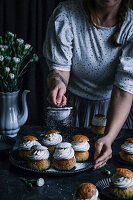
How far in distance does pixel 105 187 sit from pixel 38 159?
1.02 ft

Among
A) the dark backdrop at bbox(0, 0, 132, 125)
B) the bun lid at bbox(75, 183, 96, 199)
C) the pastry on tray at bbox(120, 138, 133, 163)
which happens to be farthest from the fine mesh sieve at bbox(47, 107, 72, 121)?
the dark backdrop at bbox(0, 0, 132, 125)

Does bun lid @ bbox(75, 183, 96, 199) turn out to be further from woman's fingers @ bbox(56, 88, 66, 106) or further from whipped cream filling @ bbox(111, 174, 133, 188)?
woman's fingers @ bbox(56, 88, 66, 106)

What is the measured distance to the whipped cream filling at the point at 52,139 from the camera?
169cm

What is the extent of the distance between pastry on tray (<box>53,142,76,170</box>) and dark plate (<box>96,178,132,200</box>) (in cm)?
18

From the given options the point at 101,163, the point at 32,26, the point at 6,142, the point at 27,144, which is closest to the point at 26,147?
the point at 27,144

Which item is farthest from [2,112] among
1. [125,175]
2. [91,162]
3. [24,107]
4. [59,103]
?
[125,175]

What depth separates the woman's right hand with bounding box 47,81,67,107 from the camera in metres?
1.67

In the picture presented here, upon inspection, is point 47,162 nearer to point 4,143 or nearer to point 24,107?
point 4,143

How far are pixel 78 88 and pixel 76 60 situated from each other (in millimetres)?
218

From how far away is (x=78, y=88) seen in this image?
7.11 feet

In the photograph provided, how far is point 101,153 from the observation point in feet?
4.88

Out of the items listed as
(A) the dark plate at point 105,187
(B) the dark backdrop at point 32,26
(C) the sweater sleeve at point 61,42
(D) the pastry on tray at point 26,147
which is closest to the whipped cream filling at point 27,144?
(D) the pastry on tray at point 26,147

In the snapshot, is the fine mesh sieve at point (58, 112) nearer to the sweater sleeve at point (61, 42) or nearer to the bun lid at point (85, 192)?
the sweater sleeve at point (61, 42)

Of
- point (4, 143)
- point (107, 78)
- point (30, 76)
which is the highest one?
point (107, 78)
